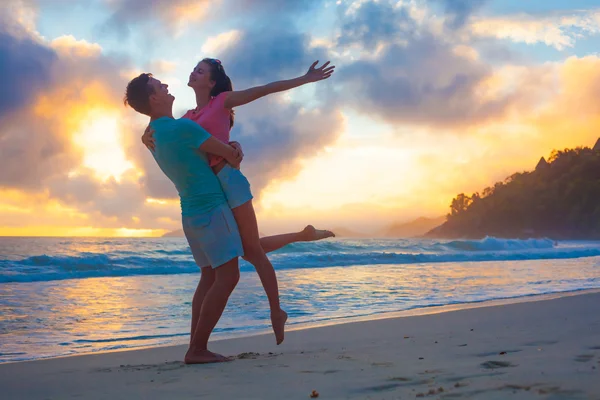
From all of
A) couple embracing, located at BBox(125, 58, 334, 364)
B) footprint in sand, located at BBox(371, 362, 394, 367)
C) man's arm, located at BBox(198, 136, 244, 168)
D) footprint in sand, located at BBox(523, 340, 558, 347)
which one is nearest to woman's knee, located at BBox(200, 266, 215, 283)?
couple embracing, located at BBox(125, 58, 334, 364)

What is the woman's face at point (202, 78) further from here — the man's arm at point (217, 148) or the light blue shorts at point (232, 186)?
the light blue shorts at point (232, 186)

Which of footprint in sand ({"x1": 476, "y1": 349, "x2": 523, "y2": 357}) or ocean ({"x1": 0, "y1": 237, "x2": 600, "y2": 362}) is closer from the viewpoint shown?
footprint in sand ({"x1": 476, "y1": 349, "x2": 523, "y2": 357})

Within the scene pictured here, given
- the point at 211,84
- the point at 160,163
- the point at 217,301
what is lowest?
the point at 217,301

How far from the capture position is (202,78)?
147 inches

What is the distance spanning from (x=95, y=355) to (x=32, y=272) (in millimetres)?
12155

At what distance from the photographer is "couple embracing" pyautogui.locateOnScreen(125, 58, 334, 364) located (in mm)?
3494

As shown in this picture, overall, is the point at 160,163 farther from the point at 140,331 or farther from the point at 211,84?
the point at 140,331

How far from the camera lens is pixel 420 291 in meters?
9.35

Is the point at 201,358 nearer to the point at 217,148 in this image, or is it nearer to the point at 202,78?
Answer: the point at 217,148

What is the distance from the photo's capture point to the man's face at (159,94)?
3643 millimetres

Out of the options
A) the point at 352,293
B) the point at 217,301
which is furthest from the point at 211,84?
the point at 352,293

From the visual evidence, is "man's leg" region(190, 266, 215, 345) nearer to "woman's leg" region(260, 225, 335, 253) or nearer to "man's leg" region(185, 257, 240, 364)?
"man's leg" region(185, 257, 240, 364)

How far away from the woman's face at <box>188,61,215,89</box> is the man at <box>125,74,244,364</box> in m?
0.21

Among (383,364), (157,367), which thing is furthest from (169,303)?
(383,364)
